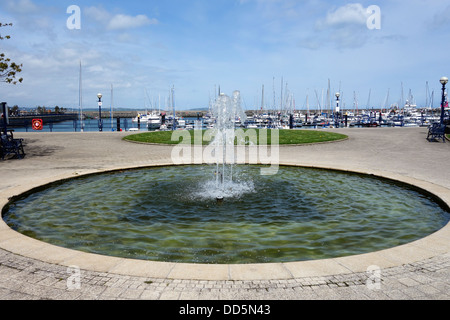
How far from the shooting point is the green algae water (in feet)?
20.2

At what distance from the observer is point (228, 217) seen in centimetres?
783

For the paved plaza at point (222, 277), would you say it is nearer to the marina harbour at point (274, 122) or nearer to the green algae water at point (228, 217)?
the green algae water at point (228, 217)

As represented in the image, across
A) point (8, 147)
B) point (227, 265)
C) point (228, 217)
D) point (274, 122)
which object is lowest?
point (228, 217)

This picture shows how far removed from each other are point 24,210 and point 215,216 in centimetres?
477

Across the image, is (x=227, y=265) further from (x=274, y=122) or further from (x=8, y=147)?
(x=274, y=122)

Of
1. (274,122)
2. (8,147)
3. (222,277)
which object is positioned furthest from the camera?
(274,122)

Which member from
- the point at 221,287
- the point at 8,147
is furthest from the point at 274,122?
the point at 221,287

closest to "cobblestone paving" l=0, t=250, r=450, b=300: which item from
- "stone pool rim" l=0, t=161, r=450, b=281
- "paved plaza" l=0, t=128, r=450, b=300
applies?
"paved plaza" l=0, t=128, r=450, b=300

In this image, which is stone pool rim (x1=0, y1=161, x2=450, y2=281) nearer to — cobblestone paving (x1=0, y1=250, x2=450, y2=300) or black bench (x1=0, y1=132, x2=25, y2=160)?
cobblestone paving (x1=0, y1=250, x2=450, y2=300)

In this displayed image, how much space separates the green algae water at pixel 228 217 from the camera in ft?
20.2

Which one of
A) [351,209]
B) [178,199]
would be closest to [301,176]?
[351,209]

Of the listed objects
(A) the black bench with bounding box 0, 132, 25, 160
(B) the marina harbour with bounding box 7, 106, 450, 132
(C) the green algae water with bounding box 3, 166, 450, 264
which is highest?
(B) the marina harbour with bounding box 7, 106, 450, 132
